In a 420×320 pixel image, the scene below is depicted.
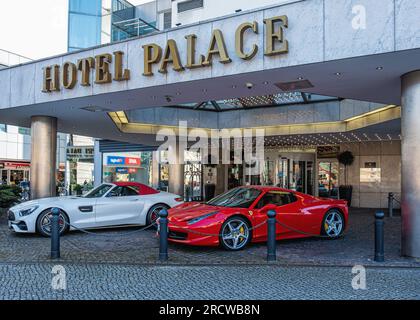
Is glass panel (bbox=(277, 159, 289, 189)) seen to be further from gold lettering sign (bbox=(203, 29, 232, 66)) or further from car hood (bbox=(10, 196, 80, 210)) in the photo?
Answer: gold lettering sign (bbox=(203, 29, 232, 66))

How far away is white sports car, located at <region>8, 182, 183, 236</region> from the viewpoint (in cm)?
1048

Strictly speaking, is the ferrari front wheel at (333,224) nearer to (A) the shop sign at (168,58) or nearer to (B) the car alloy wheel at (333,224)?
(B) the car alloy wheel at (333,224)

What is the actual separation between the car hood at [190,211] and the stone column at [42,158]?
22.0 ft

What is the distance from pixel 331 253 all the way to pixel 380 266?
1.30 metres

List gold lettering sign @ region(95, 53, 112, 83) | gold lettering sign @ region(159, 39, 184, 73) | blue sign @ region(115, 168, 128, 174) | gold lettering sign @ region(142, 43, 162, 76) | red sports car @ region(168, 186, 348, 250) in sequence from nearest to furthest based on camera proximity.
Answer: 1. red sports car @ region(168, 186, 348, 250)
2. gold lettering sign @ region(159, 39, 184, 73)
3. gold lettering sign @ region(142, 43, 162, 76)
4. gold lettering sign @ region(95, 53, 112, 83)
5. blue sign @ region(115, 168, 128, 174)

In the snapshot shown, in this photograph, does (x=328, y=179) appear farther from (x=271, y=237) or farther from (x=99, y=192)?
(x=271, y=237)

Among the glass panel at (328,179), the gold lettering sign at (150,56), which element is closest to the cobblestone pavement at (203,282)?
the gold lettering sign at (150,56)

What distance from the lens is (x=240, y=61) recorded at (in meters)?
9.14

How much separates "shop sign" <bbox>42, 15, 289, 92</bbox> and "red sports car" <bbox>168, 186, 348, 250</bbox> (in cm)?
313

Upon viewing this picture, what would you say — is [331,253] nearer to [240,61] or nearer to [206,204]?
[206,204]

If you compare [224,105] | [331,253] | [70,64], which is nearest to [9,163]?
[224,105]

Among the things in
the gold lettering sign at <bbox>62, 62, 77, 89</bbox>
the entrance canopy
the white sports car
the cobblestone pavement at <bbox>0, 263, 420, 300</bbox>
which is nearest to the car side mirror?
the cobblestone pavement at <bbox>0, 263, 420, 300</bbox>

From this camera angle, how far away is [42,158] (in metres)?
14.6
